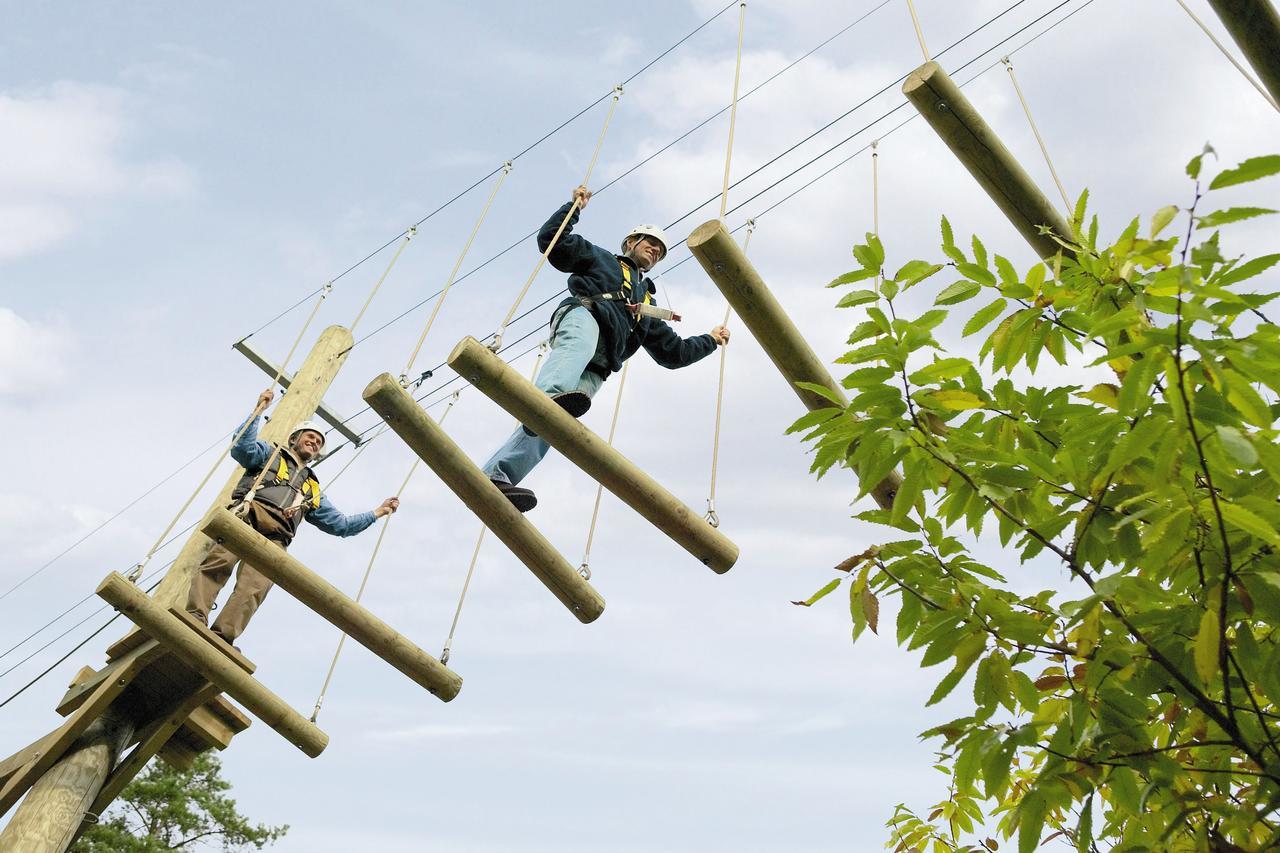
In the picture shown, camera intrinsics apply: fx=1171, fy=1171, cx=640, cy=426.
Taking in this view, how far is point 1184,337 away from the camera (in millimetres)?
1499

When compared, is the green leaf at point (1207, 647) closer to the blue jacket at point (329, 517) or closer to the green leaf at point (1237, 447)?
the green leaf at point (1237, 447)

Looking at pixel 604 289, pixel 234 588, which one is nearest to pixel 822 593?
pixel 604 289

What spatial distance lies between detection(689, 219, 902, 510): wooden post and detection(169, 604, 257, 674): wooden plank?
3.25 m

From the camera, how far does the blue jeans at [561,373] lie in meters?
4.71

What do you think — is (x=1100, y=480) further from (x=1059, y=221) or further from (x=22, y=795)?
(x=22, y=795)

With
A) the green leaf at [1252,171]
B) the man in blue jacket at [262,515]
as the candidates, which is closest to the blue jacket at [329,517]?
the man in blue jacket at [262,515]

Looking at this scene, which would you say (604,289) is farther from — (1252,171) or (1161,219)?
(1252,171)

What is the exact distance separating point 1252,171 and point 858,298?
668 millimetres

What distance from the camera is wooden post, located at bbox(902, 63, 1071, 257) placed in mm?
3475

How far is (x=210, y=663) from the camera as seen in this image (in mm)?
5398

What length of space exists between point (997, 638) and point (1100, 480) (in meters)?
0.32

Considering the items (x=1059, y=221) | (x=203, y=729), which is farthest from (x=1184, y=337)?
(x=203, y=729)

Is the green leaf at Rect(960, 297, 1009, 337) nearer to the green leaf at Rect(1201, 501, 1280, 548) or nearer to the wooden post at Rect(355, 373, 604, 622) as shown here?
the green leaf at Rect(1201, 501, 1280, 548)

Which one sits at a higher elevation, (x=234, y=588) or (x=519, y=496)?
(x=234, y=588)
